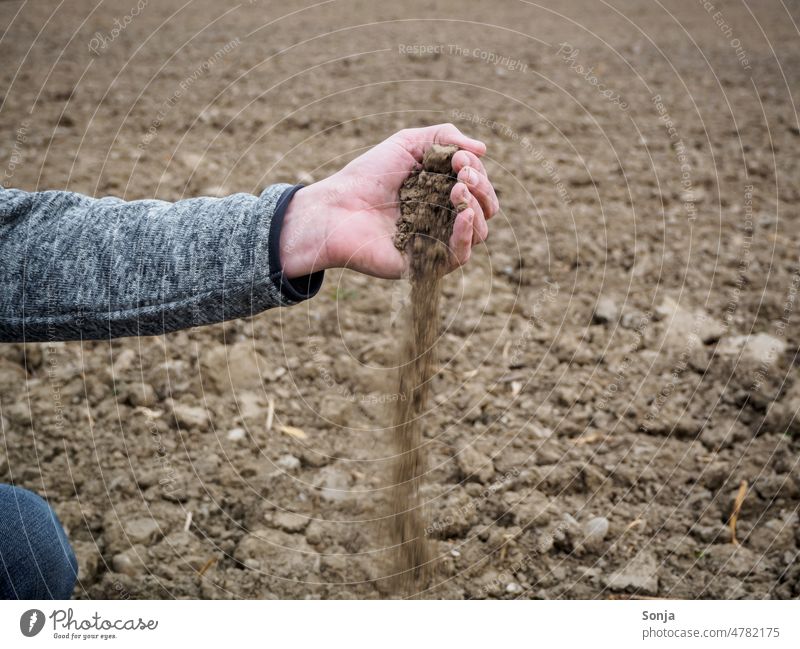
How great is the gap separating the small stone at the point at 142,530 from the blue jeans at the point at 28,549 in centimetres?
37

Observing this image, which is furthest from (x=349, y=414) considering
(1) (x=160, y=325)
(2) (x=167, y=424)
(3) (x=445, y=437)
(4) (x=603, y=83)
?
(4) (x=603, y=83)

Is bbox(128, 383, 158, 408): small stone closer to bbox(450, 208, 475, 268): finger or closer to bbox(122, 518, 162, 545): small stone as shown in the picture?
bbox(122, 518, 162, 545): small stone

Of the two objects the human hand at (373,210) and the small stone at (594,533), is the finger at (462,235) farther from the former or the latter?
the small stone at (594,533)

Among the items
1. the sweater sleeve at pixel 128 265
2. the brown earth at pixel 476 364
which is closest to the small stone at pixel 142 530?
the brown earth at pixel 476 364

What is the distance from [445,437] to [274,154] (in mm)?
1765

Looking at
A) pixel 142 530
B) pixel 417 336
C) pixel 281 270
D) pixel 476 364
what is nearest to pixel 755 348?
pixel 476 364

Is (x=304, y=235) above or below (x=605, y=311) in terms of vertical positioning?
below

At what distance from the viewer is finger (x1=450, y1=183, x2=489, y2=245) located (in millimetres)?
1446

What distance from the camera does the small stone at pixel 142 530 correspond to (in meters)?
1.75

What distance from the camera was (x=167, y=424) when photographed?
2.06 meters

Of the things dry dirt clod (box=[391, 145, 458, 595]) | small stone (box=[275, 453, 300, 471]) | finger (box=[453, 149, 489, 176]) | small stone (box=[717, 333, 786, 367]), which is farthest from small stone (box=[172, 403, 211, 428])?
small stone (box=[717, 333, 786, 367])

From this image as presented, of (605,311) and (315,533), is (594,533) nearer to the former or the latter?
(315,533)

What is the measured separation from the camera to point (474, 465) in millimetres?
1938
